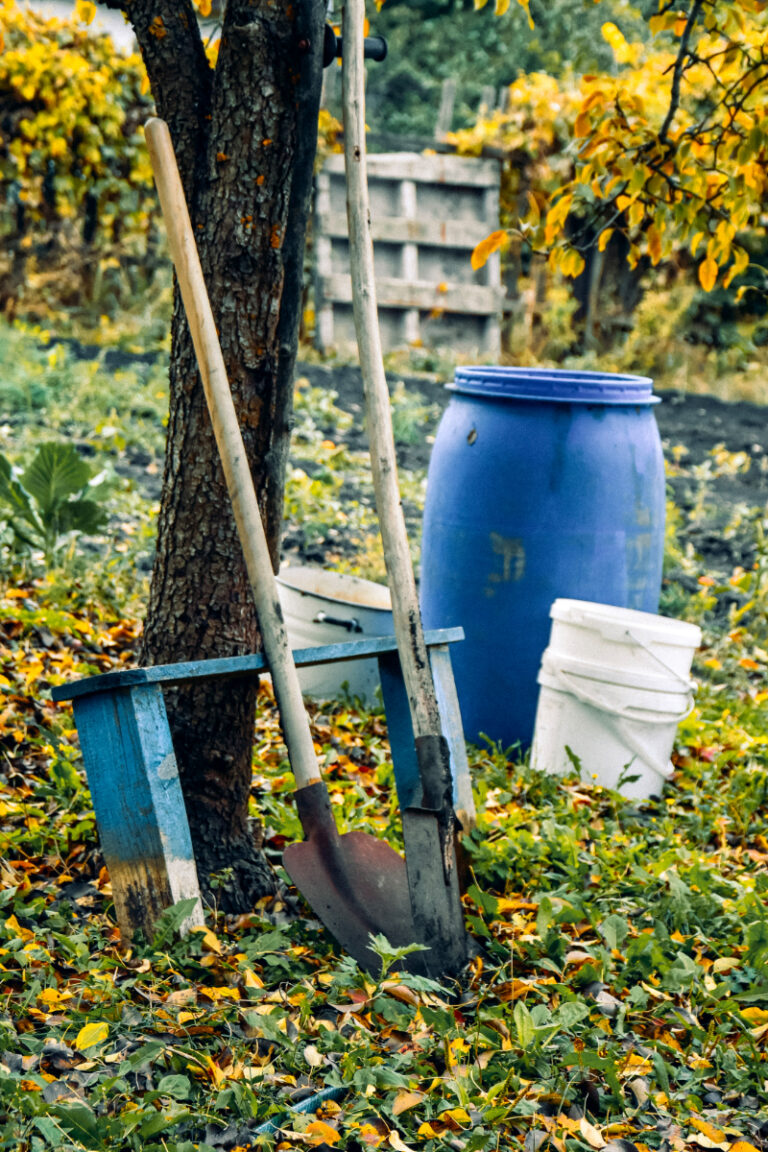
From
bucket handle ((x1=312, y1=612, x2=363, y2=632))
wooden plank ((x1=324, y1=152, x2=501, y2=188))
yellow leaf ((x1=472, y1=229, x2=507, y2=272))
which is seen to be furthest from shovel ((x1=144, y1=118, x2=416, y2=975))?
wooden plank ((x1=324, y1=152, x2=501, y2=188))

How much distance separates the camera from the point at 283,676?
6.45 feet

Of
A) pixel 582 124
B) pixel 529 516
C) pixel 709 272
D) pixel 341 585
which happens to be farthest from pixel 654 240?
pixel 341 585

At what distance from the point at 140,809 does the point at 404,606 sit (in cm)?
60

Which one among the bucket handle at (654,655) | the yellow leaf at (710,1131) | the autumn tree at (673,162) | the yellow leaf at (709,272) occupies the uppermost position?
the autumn tree at (673,162)

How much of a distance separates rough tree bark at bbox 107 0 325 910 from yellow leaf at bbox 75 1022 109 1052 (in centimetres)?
49

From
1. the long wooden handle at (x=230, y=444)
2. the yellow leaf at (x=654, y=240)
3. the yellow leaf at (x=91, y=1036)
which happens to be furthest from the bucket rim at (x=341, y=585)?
the yellow leaf at (x=91, y=1036)

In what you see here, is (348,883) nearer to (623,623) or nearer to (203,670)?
(203,670)

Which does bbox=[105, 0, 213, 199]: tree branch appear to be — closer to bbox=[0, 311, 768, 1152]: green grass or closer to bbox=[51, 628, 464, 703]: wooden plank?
bbox=[51, 628, 464, 703]: wooden plank

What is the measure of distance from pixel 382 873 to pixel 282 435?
0.86m

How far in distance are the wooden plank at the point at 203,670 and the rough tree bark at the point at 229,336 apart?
155 millimetres

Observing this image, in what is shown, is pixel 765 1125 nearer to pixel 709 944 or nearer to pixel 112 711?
pixel 709 944

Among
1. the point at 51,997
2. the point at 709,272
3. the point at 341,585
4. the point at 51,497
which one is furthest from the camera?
the point at 341,585

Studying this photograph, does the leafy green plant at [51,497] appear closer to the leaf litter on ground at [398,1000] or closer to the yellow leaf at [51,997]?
the leaf litter on ground at [398,1000]

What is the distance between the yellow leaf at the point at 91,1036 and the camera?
156 cm
